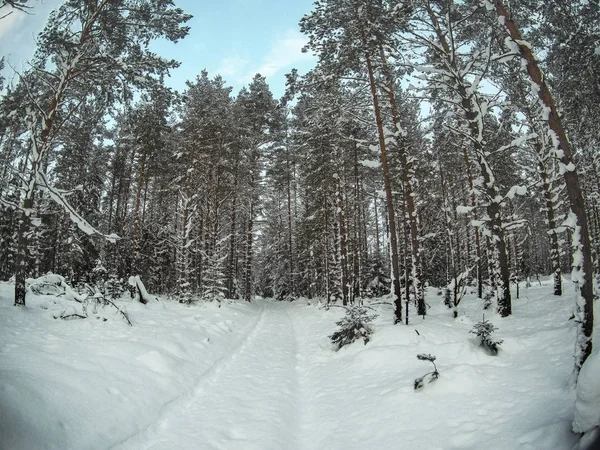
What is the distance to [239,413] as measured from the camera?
4945mm

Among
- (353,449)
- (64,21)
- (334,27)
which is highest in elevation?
(334,27)

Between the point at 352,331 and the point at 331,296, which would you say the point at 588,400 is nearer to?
the point at 352,331

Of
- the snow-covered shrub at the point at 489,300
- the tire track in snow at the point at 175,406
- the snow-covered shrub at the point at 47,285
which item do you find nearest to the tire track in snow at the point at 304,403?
the tire track in snow at the point at 175,406

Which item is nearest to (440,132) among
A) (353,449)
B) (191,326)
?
(191,326)

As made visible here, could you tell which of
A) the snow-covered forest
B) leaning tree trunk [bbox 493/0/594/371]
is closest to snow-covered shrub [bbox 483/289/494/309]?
the snow-covered forest

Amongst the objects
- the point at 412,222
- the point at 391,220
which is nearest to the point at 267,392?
the point at 391,220

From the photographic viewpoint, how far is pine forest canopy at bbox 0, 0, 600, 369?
32.0 feet

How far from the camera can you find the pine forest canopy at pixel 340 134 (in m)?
9.75

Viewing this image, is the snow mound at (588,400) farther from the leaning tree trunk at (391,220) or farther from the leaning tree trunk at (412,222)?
the leaning tree trunk at (412,222)

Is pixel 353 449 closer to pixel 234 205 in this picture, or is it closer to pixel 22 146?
pixel 234 205

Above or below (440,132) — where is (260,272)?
below

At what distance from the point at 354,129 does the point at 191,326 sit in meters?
14.4

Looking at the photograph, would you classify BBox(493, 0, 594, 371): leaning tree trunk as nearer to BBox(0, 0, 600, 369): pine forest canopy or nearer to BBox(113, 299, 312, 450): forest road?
BBox(0, 0, 600, 369): pine forest canopy

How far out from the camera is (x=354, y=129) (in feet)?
63.2
